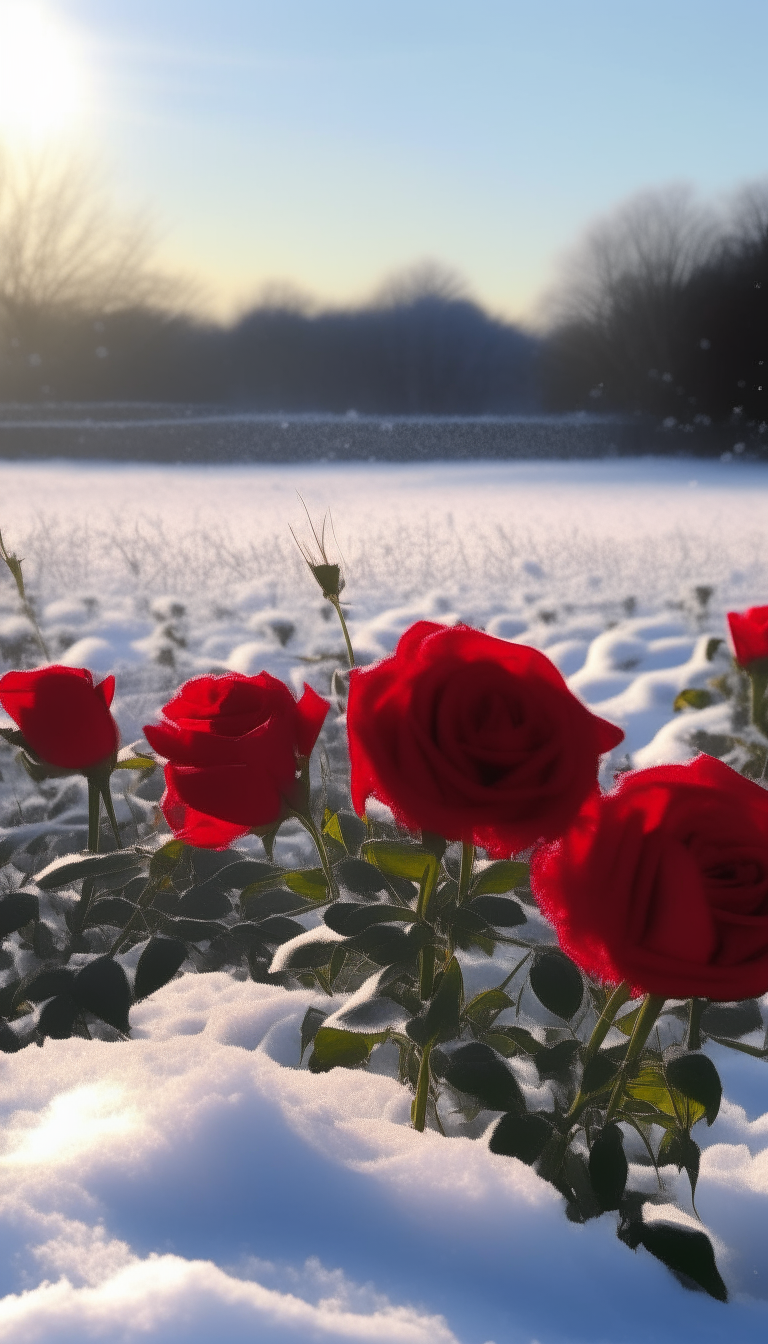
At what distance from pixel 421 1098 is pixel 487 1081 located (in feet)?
0.34

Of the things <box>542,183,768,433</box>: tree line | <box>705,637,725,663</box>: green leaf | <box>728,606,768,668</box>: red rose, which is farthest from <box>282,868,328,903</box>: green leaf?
<box>542,183,768,433</box>: tree line

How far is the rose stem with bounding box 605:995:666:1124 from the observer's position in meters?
0.60

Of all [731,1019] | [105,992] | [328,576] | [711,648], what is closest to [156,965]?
[105,992]

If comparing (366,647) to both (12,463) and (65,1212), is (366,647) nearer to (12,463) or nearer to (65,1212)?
(65,1212)

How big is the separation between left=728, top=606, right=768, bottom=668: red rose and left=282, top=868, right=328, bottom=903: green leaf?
625 mm

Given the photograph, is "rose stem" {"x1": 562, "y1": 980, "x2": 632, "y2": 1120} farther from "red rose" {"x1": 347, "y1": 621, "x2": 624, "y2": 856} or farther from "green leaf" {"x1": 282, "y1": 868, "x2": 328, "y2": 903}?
"green leaf" {"x1": 282, "y1": 868, "x2": 328, "y2": 903}

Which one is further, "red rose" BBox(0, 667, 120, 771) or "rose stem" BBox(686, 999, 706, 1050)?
"red rose" BBox(0, 667, 120, 771)

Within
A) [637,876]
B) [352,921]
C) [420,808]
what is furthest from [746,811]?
[352,921]

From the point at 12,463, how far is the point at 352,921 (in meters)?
13.4

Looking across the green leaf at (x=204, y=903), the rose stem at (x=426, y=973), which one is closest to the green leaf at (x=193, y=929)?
the green leaf at (x=204, y=903)

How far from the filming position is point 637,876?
53 cm

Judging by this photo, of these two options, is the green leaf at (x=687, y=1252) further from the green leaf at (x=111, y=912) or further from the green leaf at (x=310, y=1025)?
the green leaf at (x=111, y=912)

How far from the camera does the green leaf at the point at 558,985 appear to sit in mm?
695

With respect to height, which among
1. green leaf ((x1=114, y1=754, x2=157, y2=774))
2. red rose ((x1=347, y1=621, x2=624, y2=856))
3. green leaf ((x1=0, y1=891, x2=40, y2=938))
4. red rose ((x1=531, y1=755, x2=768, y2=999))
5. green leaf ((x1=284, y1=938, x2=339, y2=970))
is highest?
red rose ((x1=347, y1=621, x2=624, y2=856))
